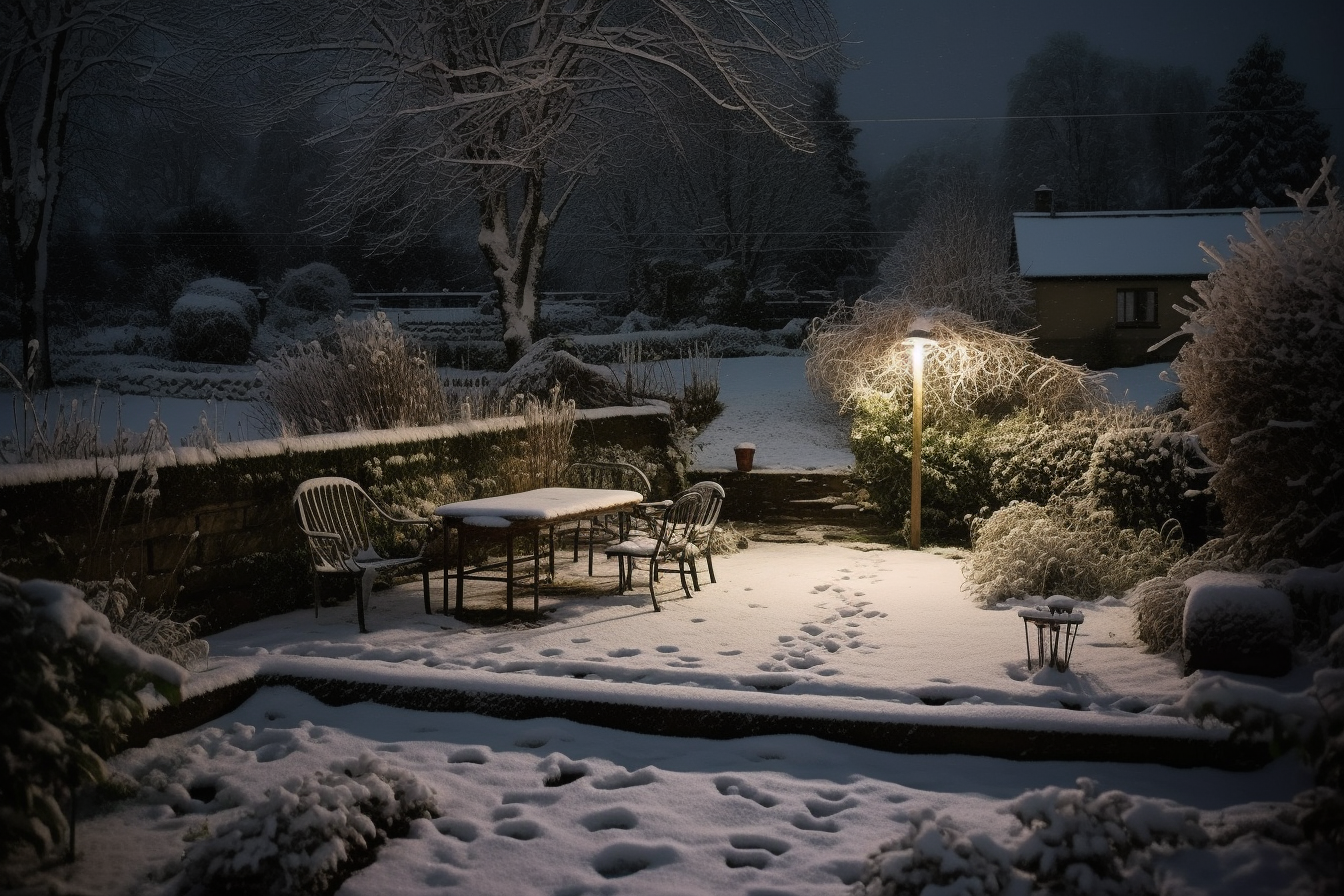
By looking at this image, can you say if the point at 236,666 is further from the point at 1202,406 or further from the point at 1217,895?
the point at 1202,406

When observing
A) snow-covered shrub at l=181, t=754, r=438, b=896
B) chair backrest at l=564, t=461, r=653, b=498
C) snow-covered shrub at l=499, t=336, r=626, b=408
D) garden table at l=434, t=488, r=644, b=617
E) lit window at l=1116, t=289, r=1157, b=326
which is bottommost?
snow-covered shrub at l=181, t=754, r=438, b=896

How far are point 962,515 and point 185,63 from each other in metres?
17.7

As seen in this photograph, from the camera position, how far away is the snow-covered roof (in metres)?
25.1

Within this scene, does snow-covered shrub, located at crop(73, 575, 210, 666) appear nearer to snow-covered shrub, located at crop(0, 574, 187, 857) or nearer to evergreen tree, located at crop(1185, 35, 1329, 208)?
snow-covered shrub, located at crop(0, 574, 187, 857)

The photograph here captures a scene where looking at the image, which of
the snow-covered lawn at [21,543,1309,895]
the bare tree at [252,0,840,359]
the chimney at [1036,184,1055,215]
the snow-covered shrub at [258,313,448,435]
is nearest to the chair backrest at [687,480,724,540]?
the snow-covered lawn at [21,543,1309,895]

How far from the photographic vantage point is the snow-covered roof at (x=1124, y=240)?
82.3ft

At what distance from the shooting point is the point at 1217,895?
2.78 metres

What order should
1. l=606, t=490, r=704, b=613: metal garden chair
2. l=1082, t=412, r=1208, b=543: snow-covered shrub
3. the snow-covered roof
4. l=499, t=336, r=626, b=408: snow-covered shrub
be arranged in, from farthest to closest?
1. the snow-covered roof
2. l=499, t=336, r=626, b=408: snow-covered shrub
3. l=1082, t=412, r=1208, b=543: snow-covered shrub
4. l=606, t=490, r=704, b=613: metal garden chair

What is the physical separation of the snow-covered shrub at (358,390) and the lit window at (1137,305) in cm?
2105

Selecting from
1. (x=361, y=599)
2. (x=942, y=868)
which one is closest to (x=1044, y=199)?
(x=361, y=599)

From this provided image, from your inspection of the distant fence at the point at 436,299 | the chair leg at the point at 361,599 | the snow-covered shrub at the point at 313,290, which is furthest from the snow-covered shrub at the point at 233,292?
the chair leg at the point at 361,599

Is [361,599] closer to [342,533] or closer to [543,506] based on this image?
[342,533]

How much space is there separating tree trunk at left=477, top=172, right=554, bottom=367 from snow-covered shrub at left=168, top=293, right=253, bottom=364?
8.64 meters

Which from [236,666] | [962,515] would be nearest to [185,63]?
[962,515]
